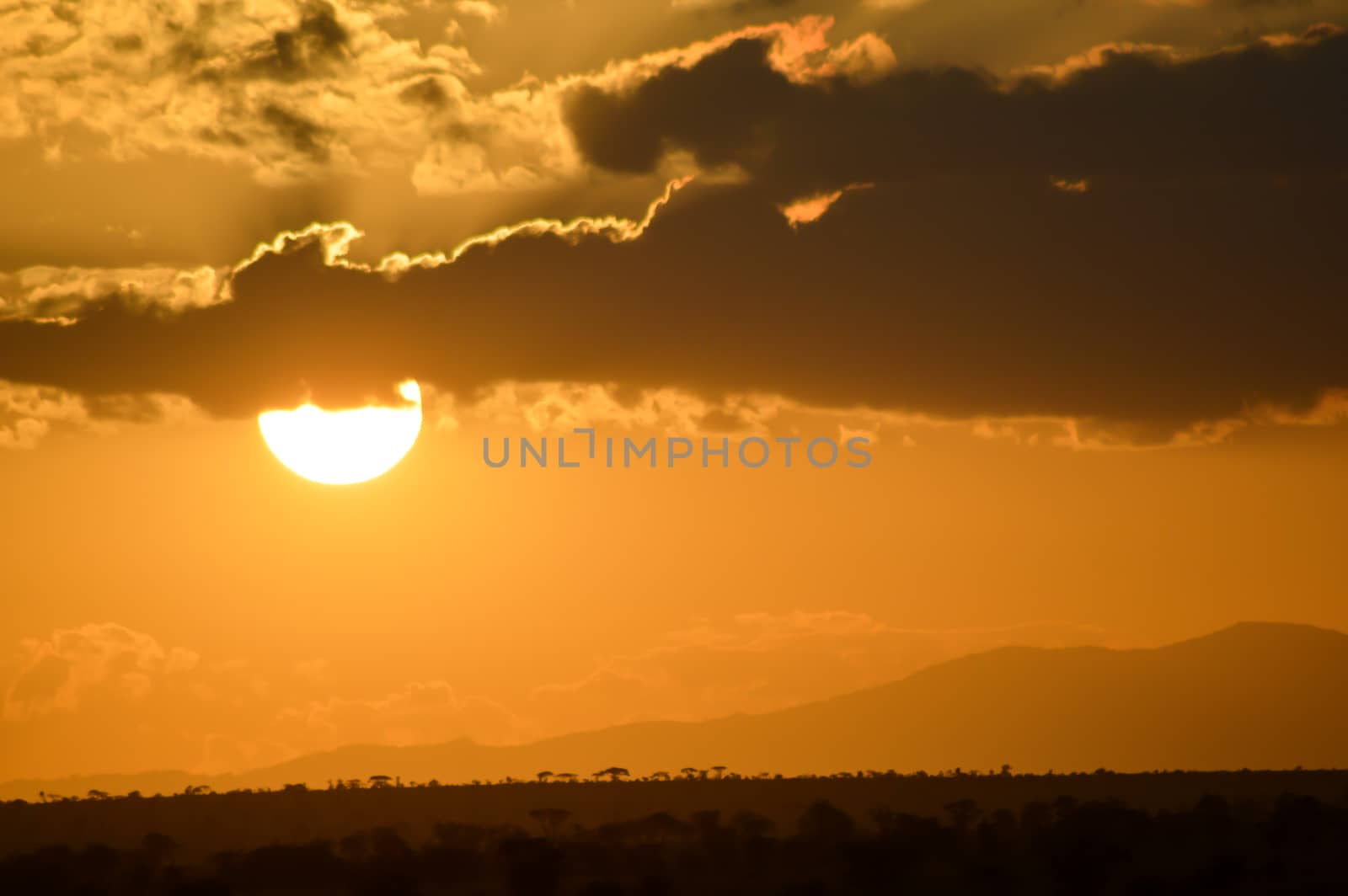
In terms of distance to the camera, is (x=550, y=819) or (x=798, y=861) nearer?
(x=798, y=861)

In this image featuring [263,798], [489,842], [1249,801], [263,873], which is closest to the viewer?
[263,873]

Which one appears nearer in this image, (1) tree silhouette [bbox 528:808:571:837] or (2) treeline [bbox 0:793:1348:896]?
(2) treeline [bbox 0:793:1348:896]

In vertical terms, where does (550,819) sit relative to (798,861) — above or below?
above

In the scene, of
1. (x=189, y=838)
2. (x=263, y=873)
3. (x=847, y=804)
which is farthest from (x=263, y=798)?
(x=263, y=873)

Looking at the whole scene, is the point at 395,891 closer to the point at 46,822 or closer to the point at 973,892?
the point at 973,892

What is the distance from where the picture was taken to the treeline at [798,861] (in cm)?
9075

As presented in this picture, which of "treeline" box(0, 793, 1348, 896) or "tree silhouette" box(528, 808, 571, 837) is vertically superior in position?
"tree silhouette" box(528, 808, 571, 837)

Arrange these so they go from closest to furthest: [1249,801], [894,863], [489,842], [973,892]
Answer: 1. [973,892]
2. [894,863]
3. [489,842]
4. [1249,801]

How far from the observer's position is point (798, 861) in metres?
103

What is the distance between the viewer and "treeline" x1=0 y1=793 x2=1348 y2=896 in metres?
90.8

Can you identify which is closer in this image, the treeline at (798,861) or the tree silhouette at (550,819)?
the treeline at (798,861)

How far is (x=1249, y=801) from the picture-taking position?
136500 mm

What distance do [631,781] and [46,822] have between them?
53972mm

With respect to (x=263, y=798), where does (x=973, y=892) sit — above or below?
below
